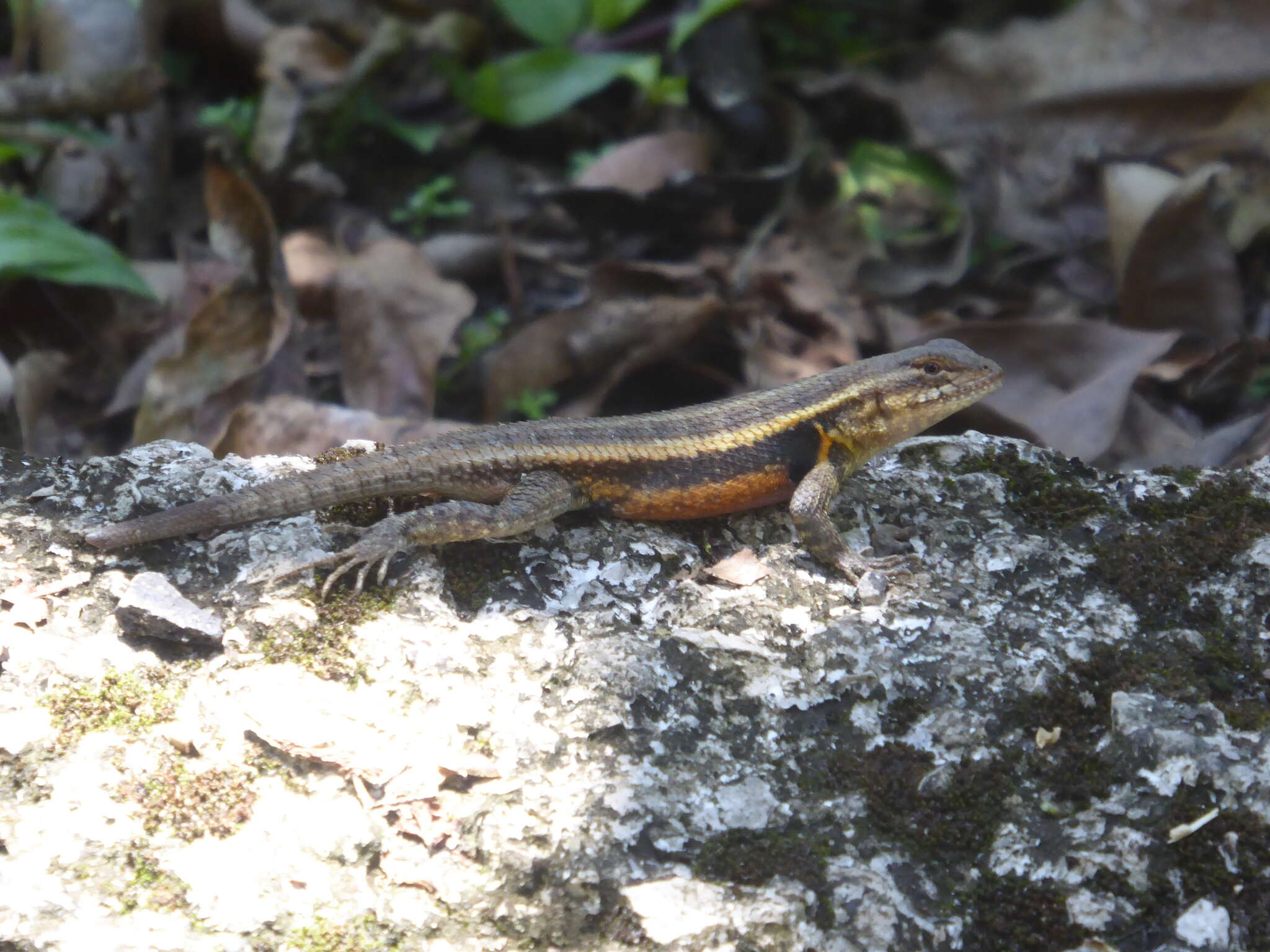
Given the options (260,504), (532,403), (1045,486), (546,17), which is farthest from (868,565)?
(546,17)

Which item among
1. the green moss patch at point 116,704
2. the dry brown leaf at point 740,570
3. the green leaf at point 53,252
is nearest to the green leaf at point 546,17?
the green leaf at point 53,252

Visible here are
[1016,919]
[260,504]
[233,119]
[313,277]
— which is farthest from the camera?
[233,119]

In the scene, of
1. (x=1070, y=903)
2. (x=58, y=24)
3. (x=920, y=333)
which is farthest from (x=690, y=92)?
(x=1070, y=903)

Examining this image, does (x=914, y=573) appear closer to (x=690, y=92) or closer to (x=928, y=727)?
(x=928, y=727)

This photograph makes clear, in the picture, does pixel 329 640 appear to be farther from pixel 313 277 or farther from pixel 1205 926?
pixel 313 277

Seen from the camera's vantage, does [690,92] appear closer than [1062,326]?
→ No

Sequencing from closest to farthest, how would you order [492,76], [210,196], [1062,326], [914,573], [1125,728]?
1. [1125,728]
2. [914,573]
3. [1062,326]
4. [210,196]
5. [492,76]

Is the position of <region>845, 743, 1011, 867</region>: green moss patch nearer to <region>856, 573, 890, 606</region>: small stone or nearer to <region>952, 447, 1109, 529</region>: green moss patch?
<region>856, 573, 890, 606</region>: small stone
